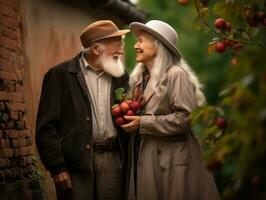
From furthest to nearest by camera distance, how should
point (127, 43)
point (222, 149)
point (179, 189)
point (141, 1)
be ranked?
point (141, 1)
point (127, 43)
point (179, 189)
point (222, 149)

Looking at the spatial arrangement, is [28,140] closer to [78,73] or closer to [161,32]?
[78,73]

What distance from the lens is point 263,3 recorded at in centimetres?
544

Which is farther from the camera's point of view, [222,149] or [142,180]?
[142,180]

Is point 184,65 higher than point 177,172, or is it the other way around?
point 184,65

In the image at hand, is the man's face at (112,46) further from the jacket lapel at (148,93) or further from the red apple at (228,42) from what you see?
the red apple at (228,42)

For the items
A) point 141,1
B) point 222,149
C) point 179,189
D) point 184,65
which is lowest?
point 179,189

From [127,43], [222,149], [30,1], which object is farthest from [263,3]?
[127,43]

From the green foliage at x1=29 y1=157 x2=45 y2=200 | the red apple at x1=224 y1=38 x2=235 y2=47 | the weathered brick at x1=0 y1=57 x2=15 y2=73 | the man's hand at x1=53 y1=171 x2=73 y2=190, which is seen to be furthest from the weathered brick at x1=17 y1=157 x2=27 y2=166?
the red apple at x1=224 y1=38 x2=235 y2=47

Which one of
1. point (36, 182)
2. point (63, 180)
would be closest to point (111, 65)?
point (63, 180)

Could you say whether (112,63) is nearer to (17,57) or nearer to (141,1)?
(17,57)

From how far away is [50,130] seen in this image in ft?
22.1

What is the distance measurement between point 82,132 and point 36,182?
0.99m

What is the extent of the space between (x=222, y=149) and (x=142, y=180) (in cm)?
291

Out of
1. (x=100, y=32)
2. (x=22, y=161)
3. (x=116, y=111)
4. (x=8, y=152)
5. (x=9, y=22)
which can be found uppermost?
(x=9, y=22)
